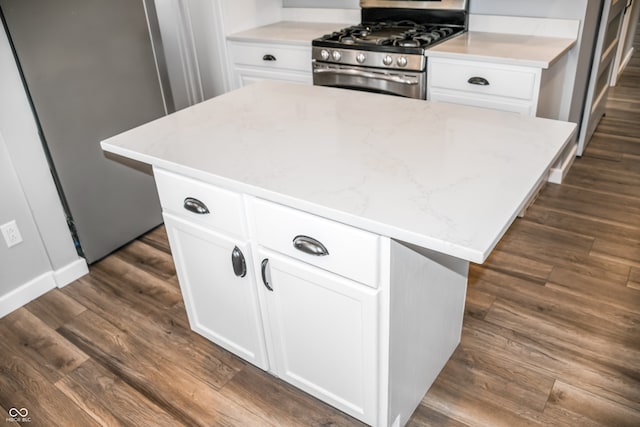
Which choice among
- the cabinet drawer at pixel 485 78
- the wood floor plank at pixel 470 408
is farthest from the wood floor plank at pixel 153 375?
the cabinet drawer at pixel 485 78

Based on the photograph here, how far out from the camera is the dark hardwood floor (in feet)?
6.04

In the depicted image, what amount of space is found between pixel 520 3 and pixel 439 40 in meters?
0.55

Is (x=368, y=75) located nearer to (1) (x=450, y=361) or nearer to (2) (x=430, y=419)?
(1) (x=450, y=361)

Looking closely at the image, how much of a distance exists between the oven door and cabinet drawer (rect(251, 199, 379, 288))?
174 cm

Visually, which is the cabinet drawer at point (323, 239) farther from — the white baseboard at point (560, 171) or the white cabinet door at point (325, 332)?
the white baseboard at point (560, 171)

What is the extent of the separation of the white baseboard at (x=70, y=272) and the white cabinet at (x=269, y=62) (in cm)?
175

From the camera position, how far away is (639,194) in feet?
10.2

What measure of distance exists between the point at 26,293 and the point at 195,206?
52.9 inches

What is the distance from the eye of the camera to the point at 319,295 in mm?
1535

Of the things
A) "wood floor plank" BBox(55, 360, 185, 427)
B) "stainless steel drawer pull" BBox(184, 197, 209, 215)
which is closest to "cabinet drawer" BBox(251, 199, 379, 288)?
"stainless steel drawer pull" BBox(184, 197, 209, 215)

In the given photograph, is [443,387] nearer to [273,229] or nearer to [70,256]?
[273,229]

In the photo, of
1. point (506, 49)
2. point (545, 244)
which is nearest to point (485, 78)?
point (506, 49)

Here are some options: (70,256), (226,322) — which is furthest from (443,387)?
(70,256)

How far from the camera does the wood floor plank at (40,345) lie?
6.95 ft
